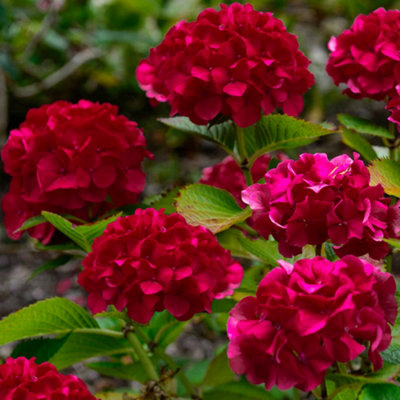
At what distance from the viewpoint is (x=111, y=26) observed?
3.27 metres

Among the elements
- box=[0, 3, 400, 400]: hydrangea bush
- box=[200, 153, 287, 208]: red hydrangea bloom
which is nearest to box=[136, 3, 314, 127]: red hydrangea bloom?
box=[0, 3, 400, 400]: hydrangea bush

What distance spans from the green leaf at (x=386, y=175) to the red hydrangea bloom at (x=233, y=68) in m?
0.16

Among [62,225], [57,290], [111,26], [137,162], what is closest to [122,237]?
[62,225]

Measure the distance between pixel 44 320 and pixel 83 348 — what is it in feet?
0.46

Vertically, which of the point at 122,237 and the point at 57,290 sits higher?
the point at 122,237

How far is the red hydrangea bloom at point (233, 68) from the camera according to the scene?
0.87 meters

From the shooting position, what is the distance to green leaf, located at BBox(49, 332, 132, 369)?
1.00m

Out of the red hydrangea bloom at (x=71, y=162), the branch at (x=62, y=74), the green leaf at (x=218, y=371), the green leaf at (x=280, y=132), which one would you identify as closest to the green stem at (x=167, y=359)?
the green leaf at (x=218, y=371)

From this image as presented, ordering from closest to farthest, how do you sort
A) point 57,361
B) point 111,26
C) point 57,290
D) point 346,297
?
1. point 346,297
2. point 57,361
3. point 57,290
4. point 111,26

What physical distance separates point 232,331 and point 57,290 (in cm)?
206

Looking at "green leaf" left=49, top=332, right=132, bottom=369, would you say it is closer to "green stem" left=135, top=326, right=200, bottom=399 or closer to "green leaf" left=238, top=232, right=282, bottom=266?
"green stem" left=135, top=326, right=200, bottom=399

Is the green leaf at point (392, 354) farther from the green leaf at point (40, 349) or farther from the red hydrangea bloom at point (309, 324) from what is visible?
the green leaf at point (40, 349)

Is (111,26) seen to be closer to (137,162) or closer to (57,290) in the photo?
(57,290)

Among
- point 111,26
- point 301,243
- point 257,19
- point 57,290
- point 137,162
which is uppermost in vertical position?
point 257,19
